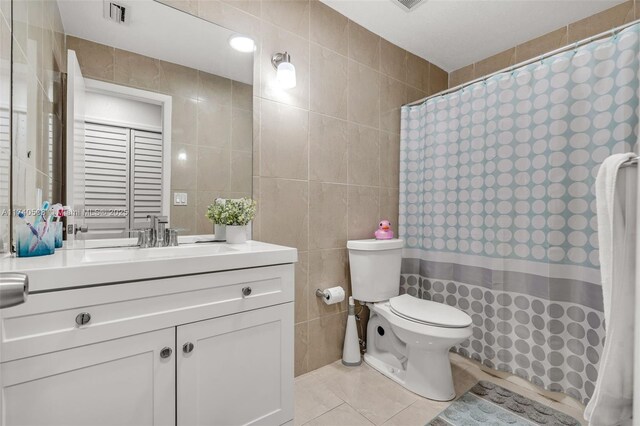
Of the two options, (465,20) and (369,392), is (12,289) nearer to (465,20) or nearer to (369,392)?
(369,392)

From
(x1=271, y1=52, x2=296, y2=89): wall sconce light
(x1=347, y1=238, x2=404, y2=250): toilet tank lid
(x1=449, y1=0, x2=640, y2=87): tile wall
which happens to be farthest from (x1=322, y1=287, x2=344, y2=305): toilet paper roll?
(x1=449, y1=0, x2=640, y2=87): tile wall

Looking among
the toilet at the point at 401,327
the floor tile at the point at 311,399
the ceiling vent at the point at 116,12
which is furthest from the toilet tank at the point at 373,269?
the ceiling vent at the point at 116,12

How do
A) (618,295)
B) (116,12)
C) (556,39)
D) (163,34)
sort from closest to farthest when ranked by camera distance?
(618,295) → (116,12) → (163,34) → (556,39)

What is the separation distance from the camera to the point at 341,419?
4.86ft

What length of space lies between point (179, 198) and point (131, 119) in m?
0.39

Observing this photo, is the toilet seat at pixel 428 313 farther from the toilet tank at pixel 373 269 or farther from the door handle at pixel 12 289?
the door handle at pixel 12 289

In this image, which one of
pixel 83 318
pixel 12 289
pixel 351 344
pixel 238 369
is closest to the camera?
pixel 12 289

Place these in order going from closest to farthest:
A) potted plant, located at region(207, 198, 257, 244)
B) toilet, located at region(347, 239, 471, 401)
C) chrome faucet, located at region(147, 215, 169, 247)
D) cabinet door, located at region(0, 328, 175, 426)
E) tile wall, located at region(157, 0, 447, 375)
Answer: cabinet door, located at region(0, 328, 175, 426), chrome faucet, located at region(147, 215, 169, 247), potted plant, located at region(207, 198, 257, 244), toilet, located at region(347, 239, 471, 401), tile wall, located at region(157, 0, 447, 375)

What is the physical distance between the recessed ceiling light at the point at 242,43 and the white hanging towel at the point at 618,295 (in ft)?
5.32

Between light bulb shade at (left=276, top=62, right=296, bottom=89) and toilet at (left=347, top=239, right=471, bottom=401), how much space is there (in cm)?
100

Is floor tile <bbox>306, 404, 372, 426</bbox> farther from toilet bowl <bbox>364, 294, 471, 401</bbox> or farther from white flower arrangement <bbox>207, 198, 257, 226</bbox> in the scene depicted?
white flower arrangement <bbox>207, 198, 257, 226</bbox>

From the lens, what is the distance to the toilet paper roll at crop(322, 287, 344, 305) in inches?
73.2

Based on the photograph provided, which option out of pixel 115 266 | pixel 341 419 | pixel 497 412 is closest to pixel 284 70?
pixel 115 266

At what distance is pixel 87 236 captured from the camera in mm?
1280
